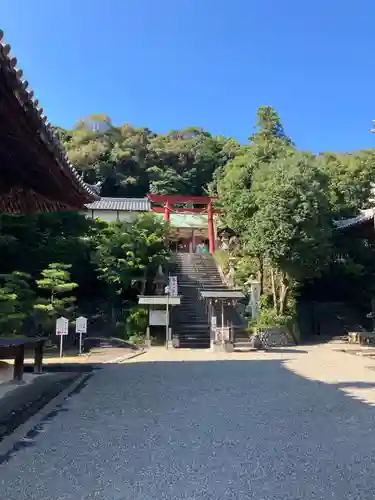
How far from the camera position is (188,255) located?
30766 mm

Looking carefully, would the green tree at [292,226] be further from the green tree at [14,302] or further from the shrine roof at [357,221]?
the green tree at [14,302]

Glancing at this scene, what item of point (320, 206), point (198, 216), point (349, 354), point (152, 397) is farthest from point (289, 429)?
point (198, 216)

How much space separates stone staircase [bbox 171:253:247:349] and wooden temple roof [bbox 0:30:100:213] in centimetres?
1189

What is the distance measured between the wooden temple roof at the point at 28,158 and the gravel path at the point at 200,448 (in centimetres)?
320

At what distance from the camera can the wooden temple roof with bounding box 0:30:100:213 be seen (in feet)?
12.7

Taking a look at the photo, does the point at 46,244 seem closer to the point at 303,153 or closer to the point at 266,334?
the point at 266,334

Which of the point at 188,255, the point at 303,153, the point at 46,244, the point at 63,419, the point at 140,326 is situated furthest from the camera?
the point at 188,255

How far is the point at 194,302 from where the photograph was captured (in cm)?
2303

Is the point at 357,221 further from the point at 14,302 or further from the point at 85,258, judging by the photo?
the point at 14,302

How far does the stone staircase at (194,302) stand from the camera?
747 inches

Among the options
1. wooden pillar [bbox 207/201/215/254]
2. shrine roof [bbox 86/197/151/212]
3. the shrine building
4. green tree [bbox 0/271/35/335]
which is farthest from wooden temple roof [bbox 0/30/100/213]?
shrine roof [bbox 86/197/151/212]

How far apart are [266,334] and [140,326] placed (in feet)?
18.4

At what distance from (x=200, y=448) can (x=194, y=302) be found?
18.8m

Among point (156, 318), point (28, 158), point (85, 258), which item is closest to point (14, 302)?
point (156, 318)
